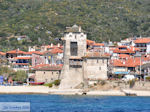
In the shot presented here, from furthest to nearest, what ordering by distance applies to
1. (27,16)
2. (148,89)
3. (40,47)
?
(27,16)
(40,47)
(148,89)

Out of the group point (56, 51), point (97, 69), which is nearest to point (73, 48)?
point (97, 69)

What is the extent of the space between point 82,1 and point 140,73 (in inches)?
4019

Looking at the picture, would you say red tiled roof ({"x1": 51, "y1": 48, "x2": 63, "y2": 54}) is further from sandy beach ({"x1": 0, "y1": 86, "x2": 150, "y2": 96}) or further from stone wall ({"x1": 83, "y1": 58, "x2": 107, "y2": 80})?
stone wall ({"x1": 83, "y1": 58, "x2": 107, "y2": 80})

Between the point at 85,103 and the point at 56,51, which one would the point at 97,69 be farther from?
the point at 56,51

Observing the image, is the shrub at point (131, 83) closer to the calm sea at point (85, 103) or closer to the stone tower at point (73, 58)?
the calm sea at point (85, 103)

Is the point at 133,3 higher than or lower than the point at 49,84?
higher

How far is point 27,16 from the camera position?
17288 cm

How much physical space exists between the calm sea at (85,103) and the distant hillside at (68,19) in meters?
62.0

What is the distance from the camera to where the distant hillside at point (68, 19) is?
152000mm

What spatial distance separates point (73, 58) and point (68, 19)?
3105 inches

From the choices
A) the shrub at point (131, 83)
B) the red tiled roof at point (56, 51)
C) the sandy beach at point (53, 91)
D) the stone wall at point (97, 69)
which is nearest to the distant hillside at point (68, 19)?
the red tiled roof at point (56, 51)

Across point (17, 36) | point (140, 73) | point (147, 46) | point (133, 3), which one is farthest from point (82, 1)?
point (140, 73)

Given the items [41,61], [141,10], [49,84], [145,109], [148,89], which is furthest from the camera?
[141,10]

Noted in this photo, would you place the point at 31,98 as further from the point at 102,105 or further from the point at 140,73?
the point at 140,73
